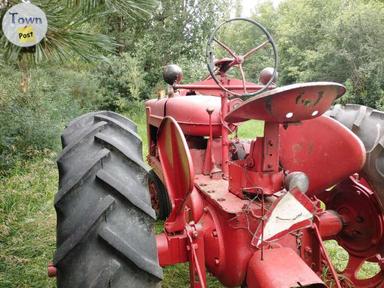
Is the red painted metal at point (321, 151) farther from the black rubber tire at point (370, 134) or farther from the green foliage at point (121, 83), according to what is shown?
the green foliage at point (121, 83)

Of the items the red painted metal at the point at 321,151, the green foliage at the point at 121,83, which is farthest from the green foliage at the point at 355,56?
the red painted metal at the point at 321,151

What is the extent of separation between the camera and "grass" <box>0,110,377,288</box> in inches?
113

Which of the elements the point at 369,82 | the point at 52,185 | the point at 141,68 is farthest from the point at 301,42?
the point at 52,185

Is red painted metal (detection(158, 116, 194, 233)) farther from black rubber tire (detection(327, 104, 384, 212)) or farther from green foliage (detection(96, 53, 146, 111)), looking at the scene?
green foliage (detection(96, 53, 146, 111))

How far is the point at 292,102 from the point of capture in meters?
1.53

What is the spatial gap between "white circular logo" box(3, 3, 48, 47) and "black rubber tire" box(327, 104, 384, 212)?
1762 millimetres

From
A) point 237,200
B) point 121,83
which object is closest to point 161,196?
point 237,200

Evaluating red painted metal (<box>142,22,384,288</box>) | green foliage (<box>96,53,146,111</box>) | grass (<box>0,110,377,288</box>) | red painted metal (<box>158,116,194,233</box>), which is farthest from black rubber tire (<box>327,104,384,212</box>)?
green foliage (<box>96,53,146,111</box>)

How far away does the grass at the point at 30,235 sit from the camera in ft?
9.46

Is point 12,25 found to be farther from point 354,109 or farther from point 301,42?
point 301,42

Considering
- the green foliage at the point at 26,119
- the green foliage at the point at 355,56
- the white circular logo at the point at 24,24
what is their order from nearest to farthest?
the white circular logo at the point at 24,24, the green foliage at the point at 26,119, the green foliage at the point at 355,56

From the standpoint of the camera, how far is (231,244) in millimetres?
1948

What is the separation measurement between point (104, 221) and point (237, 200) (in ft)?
2.83

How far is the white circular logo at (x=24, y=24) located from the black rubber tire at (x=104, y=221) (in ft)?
1.97
